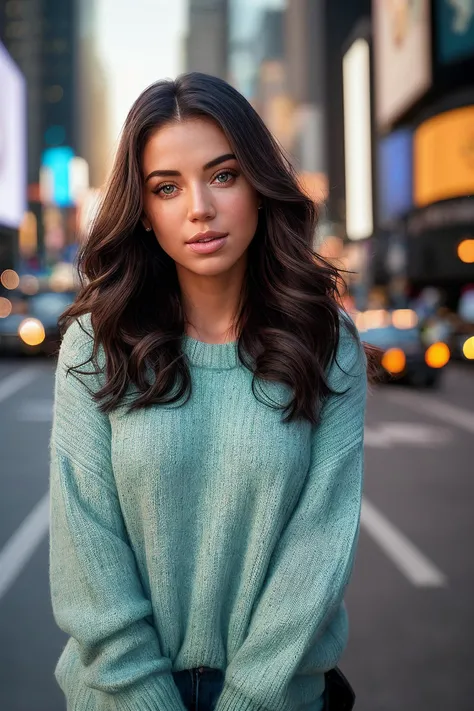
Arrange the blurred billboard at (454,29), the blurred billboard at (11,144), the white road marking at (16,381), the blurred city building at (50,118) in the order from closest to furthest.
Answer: the white road marking at (16,381) → the blurred billboard at (11,144) → the blurred billboard at (454,29) → the blurred city building at (50,118)

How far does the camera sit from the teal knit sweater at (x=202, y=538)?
2.09m

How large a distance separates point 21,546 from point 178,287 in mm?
5147

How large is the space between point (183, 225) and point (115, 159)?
0.23 meters

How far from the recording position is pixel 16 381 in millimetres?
20844

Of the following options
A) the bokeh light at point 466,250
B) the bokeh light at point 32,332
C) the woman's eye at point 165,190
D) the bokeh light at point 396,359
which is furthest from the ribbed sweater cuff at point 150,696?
the bokeh light at point 466,250

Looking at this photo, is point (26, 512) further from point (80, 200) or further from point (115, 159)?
point (80, 200)

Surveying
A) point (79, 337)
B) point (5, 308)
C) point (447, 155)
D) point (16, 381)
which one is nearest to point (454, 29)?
point (447, 155)

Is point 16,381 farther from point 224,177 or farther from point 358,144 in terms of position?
point 358,144

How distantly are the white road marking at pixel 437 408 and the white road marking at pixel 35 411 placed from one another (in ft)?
18.4

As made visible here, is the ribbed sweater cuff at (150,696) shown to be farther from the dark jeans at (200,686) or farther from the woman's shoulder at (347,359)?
the woman's shoulder at (347,359)

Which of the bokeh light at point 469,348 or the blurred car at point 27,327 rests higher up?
the blurred car at point 27,327

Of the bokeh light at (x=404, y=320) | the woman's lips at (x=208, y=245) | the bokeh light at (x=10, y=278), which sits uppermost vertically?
the woman's lips at (x=208, y=245)

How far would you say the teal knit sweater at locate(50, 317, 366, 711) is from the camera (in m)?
2.09

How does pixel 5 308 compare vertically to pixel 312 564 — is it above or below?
below
